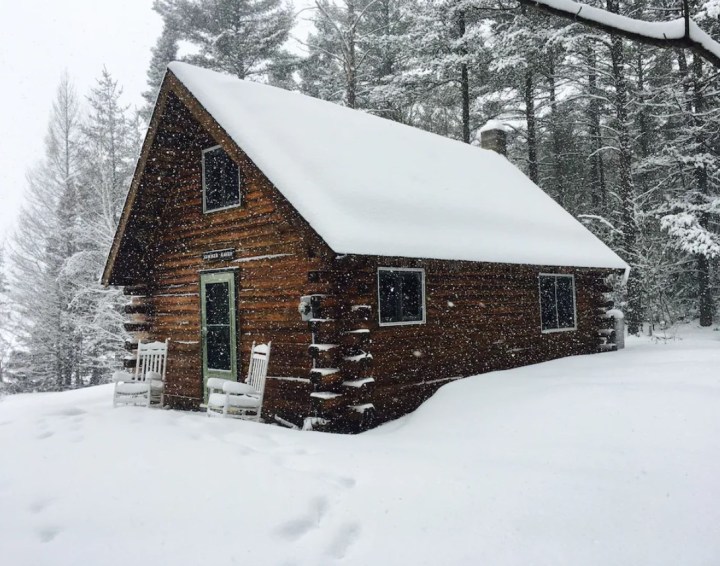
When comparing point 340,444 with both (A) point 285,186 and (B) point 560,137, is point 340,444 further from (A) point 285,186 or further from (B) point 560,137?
(B) point 560,137

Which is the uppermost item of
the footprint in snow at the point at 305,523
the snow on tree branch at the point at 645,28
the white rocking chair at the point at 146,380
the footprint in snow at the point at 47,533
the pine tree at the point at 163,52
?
the pine tree at the point at 163,52

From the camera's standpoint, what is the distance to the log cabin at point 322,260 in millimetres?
8109

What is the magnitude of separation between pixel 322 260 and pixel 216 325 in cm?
318

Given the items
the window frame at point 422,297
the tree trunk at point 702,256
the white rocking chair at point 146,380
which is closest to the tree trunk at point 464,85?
→ the tree trunk at point 702,256

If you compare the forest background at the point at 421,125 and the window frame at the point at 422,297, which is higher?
the forest background at the point at 421,125

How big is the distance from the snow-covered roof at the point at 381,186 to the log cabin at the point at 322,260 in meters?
0.04

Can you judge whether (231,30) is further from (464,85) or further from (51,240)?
(51,240)

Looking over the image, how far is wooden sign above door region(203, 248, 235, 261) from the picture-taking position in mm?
9773

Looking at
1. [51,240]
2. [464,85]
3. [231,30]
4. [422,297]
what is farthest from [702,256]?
[51,240]

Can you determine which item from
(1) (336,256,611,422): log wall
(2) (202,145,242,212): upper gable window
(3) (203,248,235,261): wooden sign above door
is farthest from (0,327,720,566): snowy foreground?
(2) (202,145,242,212): upper gable window

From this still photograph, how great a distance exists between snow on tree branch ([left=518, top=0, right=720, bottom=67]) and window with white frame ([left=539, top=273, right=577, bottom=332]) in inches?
395

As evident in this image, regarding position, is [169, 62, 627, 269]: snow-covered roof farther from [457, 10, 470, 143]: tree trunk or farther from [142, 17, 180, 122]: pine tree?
[142, 17, 180, 122]: pine tree

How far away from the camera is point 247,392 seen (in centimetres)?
851

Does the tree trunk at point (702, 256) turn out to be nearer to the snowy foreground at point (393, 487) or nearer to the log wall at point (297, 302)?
the log wall at point (297, 302)
